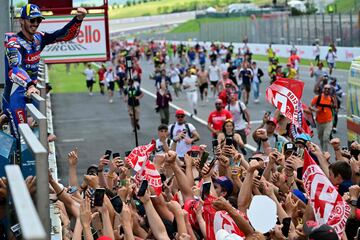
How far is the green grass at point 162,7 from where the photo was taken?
165250 millimetres

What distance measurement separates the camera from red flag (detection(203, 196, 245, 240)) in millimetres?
7164

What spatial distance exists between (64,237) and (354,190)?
2348 mm

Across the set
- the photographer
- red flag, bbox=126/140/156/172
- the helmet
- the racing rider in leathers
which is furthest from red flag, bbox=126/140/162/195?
the photographer

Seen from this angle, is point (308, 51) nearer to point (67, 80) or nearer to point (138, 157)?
point (67, 80)

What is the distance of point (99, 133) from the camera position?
3114 centimetres

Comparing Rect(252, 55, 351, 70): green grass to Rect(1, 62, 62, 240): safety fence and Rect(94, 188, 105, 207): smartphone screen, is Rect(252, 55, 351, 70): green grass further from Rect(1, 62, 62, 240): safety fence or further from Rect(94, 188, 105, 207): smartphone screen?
Rect(1, 62, 62, 240): safety fence

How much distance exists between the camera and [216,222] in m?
7.25

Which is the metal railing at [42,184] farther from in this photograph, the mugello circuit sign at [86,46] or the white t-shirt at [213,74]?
the white t-shirt at [213,74]

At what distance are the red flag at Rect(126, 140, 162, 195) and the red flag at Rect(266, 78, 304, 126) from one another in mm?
2472

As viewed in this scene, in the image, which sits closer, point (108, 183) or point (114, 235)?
point (114, 235)

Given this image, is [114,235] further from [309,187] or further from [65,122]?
[65,122]

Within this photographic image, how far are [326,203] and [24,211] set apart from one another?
3813 mm

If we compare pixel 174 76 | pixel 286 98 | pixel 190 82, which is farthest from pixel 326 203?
pixel 174 76

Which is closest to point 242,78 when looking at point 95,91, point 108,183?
point 95,91
